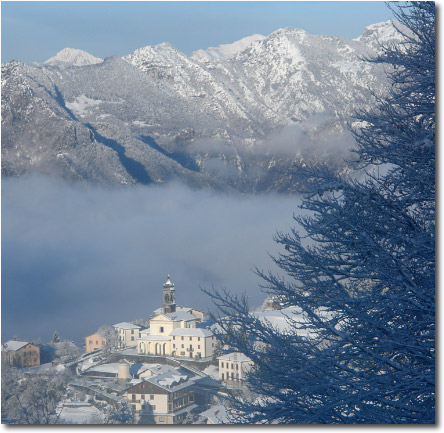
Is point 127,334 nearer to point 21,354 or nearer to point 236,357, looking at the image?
point 21,354

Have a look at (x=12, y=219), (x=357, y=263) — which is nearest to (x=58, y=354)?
(x=12, y=219)

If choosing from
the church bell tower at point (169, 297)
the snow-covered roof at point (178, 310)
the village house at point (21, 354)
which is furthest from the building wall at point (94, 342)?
the church bell tower at point (169, 297)

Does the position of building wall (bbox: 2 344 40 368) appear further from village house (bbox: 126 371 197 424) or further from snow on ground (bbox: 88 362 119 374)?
village house (bbox: 126 371 197 424)

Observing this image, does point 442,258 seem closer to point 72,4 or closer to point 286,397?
point 286,397

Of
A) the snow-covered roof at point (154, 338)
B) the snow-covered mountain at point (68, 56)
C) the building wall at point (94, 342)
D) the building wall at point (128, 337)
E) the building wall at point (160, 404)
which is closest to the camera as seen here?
the building wall at point (160, 404)

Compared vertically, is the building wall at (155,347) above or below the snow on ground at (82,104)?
below

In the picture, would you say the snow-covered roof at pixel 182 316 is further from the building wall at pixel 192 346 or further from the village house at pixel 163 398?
the village house at pixel 163 398
